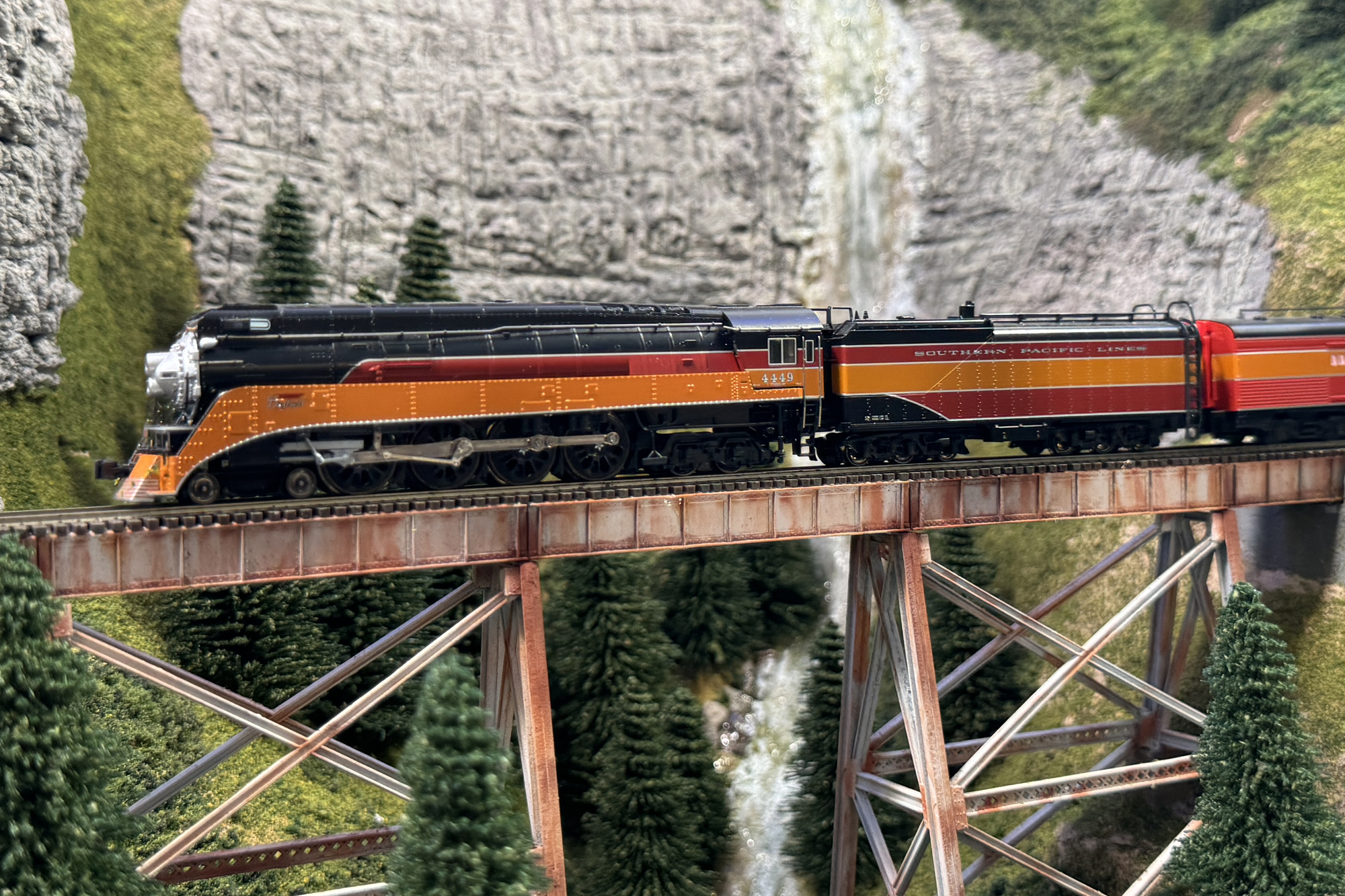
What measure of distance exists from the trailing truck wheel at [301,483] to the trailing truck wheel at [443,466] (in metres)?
1.95

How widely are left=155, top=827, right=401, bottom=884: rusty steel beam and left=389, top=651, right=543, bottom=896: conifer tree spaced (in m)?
3.37

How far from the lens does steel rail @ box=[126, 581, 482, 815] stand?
746 inches

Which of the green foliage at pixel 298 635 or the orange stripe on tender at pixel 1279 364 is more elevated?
the orange stripe on tender at pixel 1279 364

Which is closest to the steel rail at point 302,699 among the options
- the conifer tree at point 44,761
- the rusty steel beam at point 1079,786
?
the conifer tree at point 44,761

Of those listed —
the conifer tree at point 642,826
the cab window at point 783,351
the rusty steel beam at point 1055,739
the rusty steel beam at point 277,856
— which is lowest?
the conifer tree at point 642,826

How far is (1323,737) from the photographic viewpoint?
85.9 feet

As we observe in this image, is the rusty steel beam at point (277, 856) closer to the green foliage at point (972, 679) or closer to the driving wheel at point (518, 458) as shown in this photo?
the driving wheel at point (518, 458)

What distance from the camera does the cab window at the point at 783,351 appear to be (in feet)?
84.3

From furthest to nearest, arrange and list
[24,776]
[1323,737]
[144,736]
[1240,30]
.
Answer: [1240,30]
[144,736]
[1323,737]
[24,776]

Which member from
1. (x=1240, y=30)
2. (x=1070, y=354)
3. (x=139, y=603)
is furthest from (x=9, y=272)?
(x=1240, y=30)

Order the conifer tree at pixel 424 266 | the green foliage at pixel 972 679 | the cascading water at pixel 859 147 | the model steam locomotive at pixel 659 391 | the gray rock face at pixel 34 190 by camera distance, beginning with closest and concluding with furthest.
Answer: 1. the model steam locomotive at pixel 659 391
2. the gray rock face at pixel 34 190
3. the green foliage at pixel 972 679
4. the conifer tree at pixel 424 266
5. the cascading water at pixel 859 147

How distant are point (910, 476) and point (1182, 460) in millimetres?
7013

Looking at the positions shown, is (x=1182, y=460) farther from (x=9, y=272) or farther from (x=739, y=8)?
(x=739, y=8)

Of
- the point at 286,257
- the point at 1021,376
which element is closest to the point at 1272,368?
the point at 1021,376
